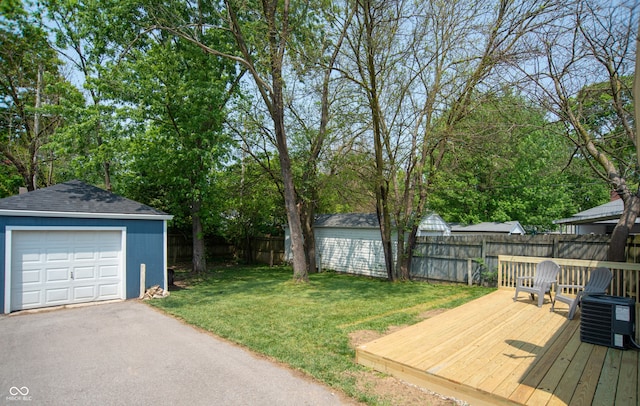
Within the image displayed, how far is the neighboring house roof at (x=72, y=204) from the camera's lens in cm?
809

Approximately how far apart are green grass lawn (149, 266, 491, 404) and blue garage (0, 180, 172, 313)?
1.33 m

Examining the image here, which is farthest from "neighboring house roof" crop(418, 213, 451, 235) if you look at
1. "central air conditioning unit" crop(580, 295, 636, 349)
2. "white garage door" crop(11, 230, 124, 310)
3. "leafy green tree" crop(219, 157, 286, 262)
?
"white garage door" crop(11, 230, 124, 310)

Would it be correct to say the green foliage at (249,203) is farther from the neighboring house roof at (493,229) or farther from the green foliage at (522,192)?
the neighboring house roof at (493,229)

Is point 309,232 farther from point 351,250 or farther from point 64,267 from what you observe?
point 64,267

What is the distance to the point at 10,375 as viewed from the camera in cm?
448

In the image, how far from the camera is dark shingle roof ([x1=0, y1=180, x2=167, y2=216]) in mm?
8195

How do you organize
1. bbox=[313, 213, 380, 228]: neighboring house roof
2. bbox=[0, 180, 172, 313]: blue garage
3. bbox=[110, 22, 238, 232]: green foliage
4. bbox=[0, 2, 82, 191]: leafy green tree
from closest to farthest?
1. bbox=[0, 180, 172, 313]: blue garage
2. bbox=[110, 22, 238, 232]: green foliage
3. bbox=[0, 2, 82, 191]: leafy green tree
4. bbox=[313, 213, 380, 228]: neighboring house roof

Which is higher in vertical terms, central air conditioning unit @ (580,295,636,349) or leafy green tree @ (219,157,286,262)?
leafy green tree @ (219,157,286,262)

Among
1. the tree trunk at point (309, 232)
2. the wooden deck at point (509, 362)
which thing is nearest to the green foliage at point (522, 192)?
the tree trunk at point (309, 232)

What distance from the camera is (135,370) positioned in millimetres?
4605

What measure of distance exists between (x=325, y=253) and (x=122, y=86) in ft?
33.9

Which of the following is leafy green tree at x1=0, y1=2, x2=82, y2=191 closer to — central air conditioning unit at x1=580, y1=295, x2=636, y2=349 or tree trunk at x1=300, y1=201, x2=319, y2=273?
tree trunk at x1=300, y1=201, x2=319, y2=273

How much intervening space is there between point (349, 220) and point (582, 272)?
920 centimetres

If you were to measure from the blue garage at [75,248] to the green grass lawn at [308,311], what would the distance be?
1326 millimetres
